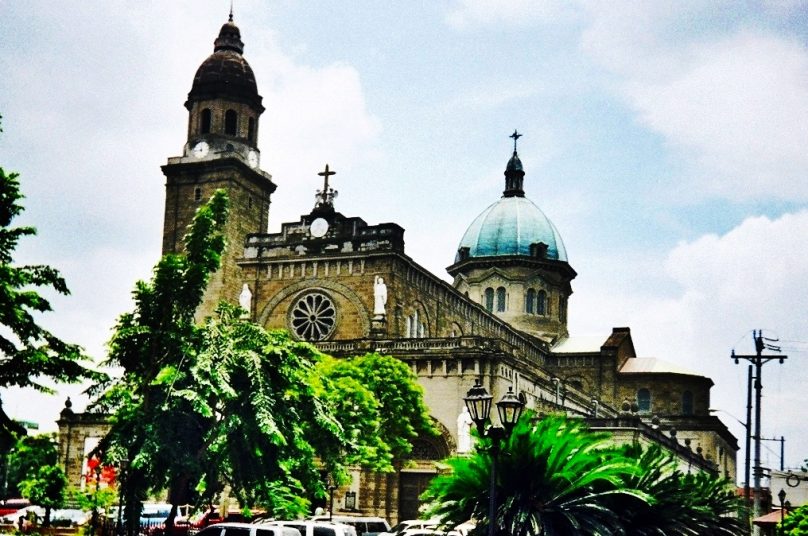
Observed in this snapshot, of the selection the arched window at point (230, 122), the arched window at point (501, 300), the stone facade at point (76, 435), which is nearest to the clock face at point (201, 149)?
the arched window at point (230, 122)

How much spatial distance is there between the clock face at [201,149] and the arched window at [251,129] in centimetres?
247

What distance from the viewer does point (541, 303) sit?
79.5 m

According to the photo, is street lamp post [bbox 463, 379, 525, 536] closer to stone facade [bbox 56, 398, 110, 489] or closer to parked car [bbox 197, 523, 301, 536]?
parked car [bbox 197, 523, 301, 536]

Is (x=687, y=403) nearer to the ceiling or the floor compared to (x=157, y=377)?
nearer to the ceiling

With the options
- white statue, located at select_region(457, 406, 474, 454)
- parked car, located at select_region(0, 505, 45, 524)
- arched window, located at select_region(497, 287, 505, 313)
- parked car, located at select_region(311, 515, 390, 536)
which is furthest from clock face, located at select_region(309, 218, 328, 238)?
arched window, located at select_region(497, 287, 505, 313)

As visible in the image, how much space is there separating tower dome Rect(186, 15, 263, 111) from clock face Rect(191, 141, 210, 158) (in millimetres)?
2460

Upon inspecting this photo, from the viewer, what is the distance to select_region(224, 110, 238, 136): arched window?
59.3m

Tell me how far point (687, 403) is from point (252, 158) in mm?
35721

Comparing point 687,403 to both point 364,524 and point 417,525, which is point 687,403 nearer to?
point 364,524

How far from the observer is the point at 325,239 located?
177 feet

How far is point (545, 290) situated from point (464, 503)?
59610mm

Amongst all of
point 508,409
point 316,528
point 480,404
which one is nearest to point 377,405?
point 316,528

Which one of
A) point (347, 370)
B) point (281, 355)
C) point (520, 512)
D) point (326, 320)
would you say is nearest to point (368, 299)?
point (326, 320)

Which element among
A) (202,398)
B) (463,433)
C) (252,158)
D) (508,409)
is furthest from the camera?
(252,158)
